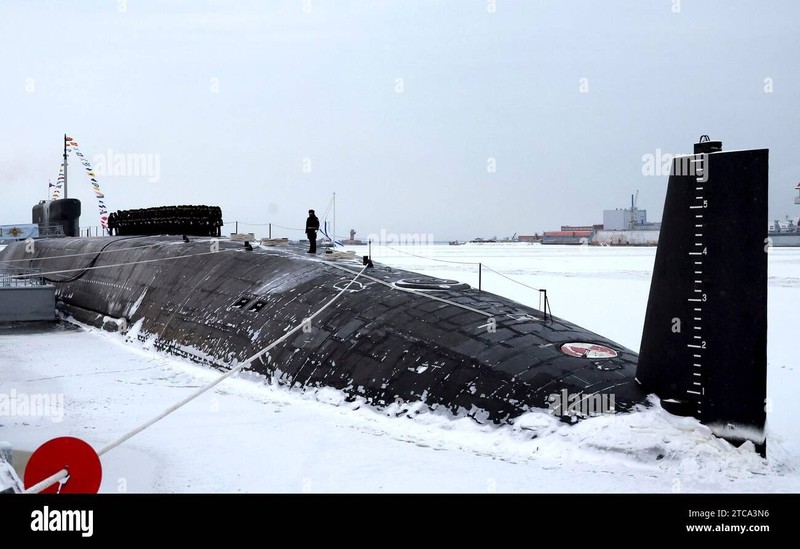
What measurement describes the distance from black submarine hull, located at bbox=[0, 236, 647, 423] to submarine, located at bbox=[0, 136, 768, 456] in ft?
0.08

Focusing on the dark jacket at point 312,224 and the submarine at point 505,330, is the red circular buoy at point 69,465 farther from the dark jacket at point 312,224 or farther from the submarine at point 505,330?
the dark jacket at point 312,224

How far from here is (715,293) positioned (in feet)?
21.2

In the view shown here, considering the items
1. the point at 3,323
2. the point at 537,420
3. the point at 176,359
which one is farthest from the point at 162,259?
the point at 537,420

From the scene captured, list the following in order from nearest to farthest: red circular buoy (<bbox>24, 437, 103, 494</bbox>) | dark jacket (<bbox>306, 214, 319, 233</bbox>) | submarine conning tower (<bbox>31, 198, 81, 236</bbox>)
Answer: red circular buoy (<bbox>24, 437, 103, 494</bbox>), dark jacket (<bbox>306, 214, 319, 233</bbox>), submarine conning tower (<bbox>31, 198, 81, 236</bbox>)

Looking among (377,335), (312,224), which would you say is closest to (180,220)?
(312,224)

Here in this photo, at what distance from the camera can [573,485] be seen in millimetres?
6203

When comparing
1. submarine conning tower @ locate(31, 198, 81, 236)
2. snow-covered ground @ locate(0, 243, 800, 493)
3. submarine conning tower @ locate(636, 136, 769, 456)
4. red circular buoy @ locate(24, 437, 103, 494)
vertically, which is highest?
submarine conning tower @ locate(31, 198, 81, 236)

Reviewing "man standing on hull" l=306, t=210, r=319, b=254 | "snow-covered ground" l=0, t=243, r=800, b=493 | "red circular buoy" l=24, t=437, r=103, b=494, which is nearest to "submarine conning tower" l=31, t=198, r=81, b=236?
"man standing on hull" l=306, t=210, r=319, b=254

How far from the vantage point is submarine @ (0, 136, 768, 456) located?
6371mm

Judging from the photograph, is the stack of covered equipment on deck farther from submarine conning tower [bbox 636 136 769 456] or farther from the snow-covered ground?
submarine conning tower [bbox 636 136 769 456]

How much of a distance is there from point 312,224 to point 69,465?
10.2m

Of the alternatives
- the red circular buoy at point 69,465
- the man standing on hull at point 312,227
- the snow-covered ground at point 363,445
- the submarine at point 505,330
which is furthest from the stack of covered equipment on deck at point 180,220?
the red circular buoy at point 69,465
